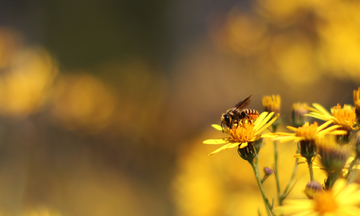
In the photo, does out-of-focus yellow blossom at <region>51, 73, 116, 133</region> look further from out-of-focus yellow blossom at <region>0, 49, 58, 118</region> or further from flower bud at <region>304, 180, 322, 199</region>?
flower bud at <region>304, 180, 322, 199</region>

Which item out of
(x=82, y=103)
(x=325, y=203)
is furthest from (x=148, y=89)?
(x=325, y=203)

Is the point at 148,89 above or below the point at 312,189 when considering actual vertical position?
above

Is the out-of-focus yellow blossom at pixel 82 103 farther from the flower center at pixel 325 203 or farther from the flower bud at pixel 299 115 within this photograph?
the flower center at pixel 325 203

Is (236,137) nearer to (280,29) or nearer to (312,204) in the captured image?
(312,204)

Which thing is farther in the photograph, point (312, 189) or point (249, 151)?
point (249, 151)

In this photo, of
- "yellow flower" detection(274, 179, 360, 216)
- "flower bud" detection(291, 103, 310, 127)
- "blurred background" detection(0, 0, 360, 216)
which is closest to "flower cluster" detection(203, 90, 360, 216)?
"yellow flower" detection(274, 179, 360, 216)

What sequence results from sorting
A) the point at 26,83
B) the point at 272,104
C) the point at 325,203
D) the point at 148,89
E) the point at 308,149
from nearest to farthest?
1. the point at 325,203
2. the point at 308,149
3. the point at 272,104
4. the point at 26,83
5. the point at 148,89

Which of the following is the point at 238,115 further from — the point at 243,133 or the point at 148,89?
the point at 148,89
